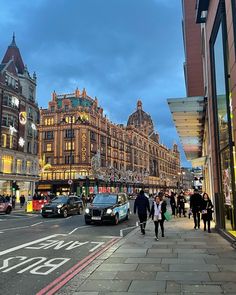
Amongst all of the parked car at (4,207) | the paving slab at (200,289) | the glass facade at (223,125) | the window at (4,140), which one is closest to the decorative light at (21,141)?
the window at (4,140)

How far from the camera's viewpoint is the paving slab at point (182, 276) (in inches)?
265

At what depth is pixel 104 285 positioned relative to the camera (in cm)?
640

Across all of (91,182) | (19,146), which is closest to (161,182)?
(91,182)

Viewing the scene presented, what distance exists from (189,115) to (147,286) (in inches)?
555

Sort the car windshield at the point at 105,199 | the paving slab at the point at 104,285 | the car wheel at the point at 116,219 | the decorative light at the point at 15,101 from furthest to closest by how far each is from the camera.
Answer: the decorative light at the point at 15,101 → the car windshield at the point at 105,199 → the car wheel at the point at 116,219 → the paving slab at the point at 104,285

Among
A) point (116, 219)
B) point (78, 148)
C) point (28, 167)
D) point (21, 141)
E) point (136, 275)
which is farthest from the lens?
point (78, 148)

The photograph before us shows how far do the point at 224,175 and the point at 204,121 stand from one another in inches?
355

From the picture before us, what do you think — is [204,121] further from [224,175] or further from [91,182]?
[91,182]

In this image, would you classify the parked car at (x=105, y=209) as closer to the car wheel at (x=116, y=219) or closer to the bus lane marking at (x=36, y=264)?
the car wheel at (x=116, y=219)

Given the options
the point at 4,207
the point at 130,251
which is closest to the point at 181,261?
the point at 130,251

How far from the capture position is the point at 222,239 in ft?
40.8

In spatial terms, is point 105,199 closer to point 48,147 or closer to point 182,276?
point 182,276

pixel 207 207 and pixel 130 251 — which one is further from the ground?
pixel 207 207

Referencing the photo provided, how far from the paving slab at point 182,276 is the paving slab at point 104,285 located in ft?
2.74
